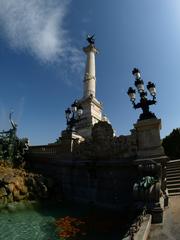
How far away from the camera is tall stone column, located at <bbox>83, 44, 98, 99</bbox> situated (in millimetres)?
30031

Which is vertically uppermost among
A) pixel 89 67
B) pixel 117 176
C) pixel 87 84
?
pixel 89 67

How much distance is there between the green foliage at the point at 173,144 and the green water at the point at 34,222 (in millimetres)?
19638

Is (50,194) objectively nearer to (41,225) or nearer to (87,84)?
(41,225)

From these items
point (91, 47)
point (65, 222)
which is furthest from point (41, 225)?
point (91, 47)

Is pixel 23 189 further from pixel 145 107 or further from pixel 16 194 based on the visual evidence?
pixel 145 107

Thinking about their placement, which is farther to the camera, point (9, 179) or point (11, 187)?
point (9, 179)

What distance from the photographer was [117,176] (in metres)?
12.6

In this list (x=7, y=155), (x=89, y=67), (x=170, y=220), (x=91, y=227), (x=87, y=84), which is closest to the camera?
(x=170, y=220)

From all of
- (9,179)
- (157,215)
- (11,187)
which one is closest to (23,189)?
(11,187)

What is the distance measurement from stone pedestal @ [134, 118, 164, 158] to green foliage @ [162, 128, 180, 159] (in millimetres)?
20087

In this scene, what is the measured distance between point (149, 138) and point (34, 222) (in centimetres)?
628

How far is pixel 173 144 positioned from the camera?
29.8m

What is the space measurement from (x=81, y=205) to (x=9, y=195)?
409cm

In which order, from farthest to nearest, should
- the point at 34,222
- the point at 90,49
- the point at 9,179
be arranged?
the point at 90,49
the point at 9,179
the point at 34,222
